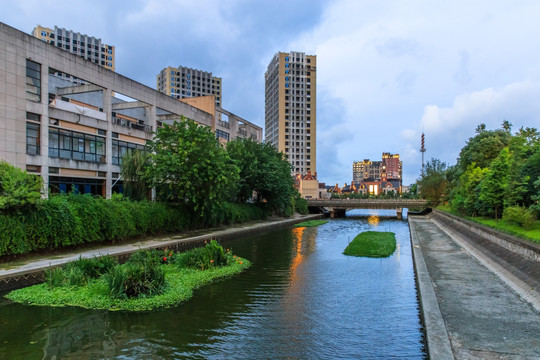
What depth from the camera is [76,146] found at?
32.8 metres

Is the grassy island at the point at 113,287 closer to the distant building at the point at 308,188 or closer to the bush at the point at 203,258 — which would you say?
the bush at the point at 203,258

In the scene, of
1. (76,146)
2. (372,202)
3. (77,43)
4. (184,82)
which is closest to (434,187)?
(372,202)

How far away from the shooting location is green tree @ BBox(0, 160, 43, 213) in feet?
53.2

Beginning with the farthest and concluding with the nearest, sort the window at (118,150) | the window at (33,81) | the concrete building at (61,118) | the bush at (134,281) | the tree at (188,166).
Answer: the window at (118,150) < the window at (33,81) < the tree at (188,166) < the concrete building at (61,118) < the bush at (134,281)

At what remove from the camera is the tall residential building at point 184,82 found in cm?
13925

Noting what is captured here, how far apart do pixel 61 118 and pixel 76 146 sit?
2945 mm

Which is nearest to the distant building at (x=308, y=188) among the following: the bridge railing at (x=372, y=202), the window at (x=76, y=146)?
the bridge railing at (x=372, y=202)

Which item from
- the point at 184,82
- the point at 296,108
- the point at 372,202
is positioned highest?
the point at 184,82

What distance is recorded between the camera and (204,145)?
28.9 metres

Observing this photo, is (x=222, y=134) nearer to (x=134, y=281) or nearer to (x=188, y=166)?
(x=188, y=166)

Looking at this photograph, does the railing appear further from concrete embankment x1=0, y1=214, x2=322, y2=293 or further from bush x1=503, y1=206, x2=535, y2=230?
bush x1=503, y1=206, x2=535, y2=230

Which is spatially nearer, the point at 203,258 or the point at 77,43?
the point at 203,258

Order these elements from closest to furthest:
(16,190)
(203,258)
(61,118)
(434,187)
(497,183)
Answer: (16,190) → (203,258) → (497,183) → (61,118) → (434,187)

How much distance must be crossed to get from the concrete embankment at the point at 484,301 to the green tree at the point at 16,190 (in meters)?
17.0
